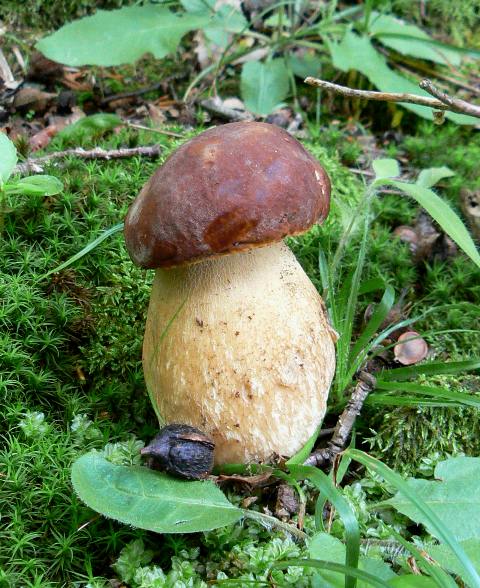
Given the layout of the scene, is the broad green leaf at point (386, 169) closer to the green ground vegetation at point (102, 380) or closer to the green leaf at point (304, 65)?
the green ground vegetation at point (102, 380)

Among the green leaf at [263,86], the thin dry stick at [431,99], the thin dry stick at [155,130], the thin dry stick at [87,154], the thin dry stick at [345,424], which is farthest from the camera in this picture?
the green leaf at [263,86]

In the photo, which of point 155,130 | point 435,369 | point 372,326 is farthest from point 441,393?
point 155,130

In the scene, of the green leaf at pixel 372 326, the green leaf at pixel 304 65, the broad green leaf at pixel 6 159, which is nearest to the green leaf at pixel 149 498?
the green leaf at pixel 372 326

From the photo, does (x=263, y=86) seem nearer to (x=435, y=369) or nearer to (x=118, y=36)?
(x=118, y=36)

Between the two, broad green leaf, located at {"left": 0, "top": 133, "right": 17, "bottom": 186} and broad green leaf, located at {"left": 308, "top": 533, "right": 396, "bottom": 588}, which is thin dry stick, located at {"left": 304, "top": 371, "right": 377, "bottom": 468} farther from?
broad green leaf, located at {"left": 0, "top": 133, "right": 17, "bottom": 186}

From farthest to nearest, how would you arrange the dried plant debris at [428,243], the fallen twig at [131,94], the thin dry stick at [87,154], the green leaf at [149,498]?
1. the fallen twig at [131,94]
2. the dried plant debris at [428,243]
3. the thin dry stick at [87,154]
4. the green leaf at [149,498]
